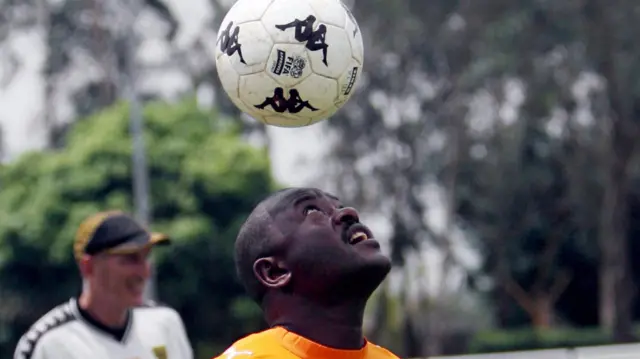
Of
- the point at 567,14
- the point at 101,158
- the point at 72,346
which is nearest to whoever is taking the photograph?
the point at 72,346

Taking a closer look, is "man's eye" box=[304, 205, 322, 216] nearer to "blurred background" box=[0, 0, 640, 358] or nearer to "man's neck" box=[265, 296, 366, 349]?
"man's neck" box=[265, 296, 366, 349]

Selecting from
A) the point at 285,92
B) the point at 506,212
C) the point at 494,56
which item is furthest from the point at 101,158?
the point at 285,92

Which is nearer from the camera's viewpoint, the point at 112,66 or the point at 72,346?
the point at 72,346

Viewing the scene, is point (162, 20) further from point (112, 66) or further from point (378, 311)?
point (378, 311)

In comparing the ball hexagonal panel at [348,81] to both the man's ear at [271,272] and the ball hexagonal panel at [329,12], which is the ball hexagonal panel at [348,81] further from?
the man's ear at [271,272]

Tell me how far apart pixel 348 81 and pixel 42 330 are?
7.44 ft

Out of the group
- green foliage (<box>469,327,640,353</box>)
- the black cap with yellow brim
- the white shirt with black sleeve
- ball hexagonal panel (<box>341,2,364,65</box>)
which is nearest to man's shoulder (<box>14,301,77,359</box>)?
the white shirt with black sleeve

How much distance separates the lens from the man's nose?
3029 millimetres

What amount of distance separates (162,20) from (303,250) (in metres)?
28.8

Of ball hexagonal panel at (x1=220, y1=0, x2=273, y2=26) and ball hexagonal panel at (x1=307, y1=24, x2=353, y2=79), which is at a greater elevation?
ball hexagonal panel at (x1=220, y1=0, x2=273, y2=26)

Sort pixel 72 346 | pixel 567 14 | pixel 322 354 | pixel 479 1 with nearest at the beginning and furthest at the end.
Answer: pixel 322 354, pixel 72 346, pixel 567 14, pixel 479 1

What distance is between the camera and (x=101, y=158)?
77.4 ft

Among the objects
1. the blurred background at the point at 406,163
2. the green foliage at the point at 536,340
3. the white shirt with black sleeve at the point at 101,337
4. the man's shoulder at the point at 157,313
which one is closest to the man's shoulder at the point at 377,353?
the white shirt with black sleeve at the point at 101,337

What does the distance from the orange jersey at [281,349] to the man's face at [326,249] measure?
0.40 feet
